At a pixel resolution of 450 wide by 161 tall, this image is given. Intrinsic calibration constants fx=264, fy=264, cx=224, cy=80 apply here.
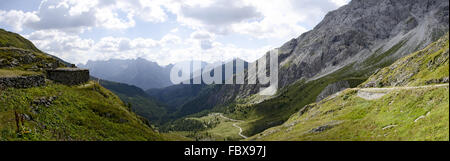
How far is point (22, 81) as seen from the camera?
48.3 meters

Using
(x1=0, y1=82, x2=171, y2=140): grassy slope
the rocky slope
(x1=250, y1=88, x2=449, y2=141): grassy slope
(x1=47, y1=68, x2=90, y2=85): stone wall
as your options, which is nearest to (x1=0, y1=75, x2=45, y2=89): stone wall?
the rocky slope

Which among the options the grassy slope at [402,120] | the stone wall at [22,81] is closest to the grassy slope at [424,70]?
the grassy slope at [402,120]

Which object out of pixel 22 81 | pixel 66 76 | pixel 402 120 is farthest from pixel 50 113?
pixel 402 120

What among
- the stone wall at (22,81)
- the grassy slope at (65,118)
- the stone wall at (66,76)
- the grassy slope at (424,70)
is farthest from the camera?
the stone wall at (66,76)

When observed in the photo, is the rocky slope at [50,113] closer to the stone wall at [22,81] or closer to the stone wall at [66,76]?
the stone wall at [22,81]

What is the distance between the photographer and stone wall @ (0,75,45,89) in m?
45.1

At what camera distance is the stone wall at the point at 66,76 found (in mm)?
67812

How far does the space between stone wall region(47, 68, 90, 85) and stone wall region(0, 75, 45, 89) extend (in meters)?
13.7

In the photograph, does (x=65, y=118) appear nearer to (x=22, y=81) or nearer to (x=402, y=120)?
(x=22, y=81)

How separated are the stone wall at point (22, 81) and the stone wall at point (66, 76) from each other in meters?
13.7

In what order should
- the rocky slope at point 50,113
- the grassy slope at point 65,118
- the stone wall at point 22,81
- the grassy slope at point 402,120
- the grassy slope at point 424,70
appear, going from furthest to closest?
the grassy slope at point 424,70, the stone wall at point 22,81, the grassy slope at point 65,118, the rocky slope at point 50,113, the grassy slope at point 402,120

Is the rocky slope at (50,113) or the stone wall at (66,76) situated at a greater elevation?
the stone wall at (66,76)
